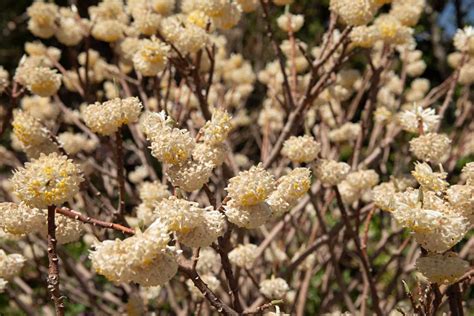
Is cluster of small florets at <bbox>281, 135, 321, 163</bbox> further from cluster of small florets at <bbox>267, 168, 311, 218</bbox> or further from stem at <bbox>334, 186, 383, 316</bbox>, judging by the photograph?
cluster of small florets at <bbox>267, 168, 311, 218</bbox>

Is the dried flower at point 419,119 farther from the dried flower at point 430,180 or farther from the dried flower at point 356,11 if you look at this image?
the dried flower at point 430,180

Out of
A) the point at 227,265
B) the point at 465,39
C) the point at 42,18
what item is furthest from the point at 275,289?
the point at 42,18

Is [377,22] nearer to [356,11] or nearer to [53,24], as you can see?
[356,11]

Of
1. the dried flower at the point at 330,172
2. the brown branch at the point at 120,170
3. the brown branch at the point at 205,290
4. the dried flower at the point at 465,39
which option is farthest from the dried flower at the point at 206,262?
the dried flower at the point at 465,39

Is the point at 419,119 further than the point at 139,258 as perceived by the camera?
Yes

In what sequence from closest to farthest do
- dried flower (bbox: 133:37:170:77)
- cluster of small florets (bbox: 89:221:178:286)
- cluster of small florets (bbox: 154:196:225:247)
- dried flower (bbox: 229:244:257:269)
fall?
cluster of small florets (bbox: 89:221:178:286) < cluster of small florets (bbox: 154:196:225:247) < dried flower (bbox: 133:37:170:77) < dried flower (bbox: 229:244:257:269)

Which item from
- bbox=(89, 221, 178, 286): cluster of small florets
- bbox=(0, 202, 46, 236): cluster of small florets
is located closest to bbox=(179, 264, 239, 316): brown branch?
bbox=(89, 221, 178, 286): cluster of small florets

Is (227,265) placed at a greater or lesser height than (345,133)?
greater
